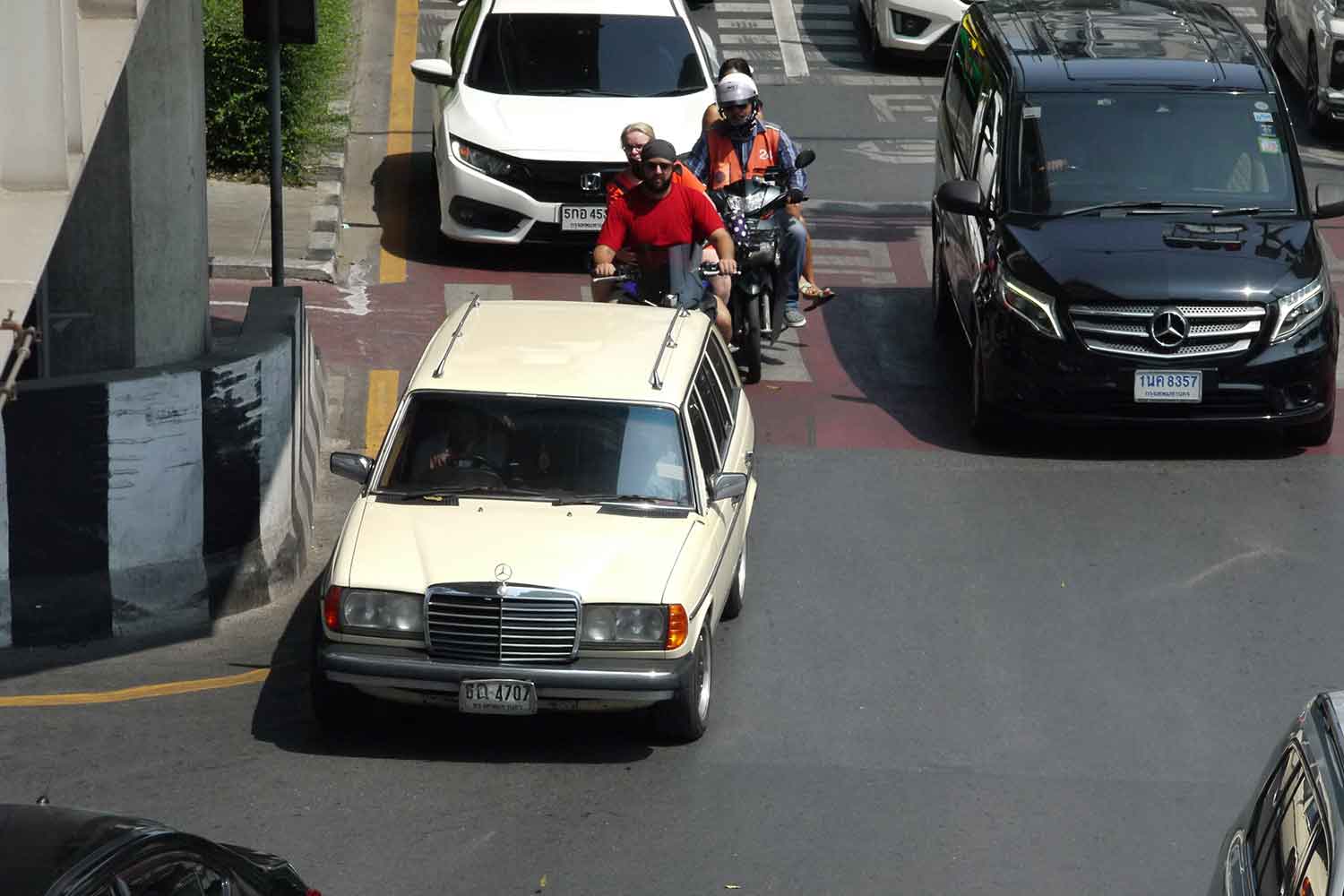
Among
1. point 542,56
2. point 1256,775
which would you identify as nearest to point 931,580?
point 1256,775

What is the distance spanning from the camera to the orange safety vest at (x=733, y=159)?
1416cm

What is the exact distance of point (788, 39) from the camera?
22.8m

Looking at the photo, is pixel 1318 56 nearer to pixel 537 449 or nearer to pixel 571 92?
pixel 571 92

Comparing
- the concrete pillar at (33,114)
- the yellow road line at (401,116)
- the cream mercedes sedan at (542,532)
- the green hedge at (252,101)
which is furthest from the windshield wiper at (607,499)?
the green hedge at (252,101)

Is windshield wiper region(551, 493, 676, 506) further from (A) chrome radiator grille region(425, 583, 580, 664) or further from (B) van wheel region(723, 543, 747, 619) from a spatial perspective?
(B) van wheel region(723, 543, 747, 619)

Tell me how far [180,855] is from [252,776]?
344 cm

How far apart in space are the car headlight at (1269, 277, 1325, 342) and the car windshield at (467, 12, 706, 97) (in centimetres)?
567

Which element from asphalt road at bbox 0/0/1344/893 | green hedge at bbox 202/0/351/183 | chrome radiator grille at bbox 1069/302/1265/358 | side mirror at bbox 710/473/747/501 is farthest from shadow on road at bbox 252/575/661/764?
green hedge at bbox 202/0/351/183

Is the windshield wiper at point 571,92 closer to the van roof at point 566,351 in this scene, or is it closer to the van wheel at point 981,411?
the van wheel at point 981,411

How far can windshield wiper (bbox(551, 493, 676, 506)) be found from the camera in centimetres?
923

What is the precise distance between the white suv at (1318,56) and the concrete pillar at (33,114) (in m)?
14.7

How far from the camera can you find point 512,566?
28.5 ft

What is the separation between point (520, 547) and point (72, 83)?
2.54 metres

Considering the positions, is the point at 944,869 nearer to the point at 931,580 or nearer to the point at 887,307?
the point at 931,580
